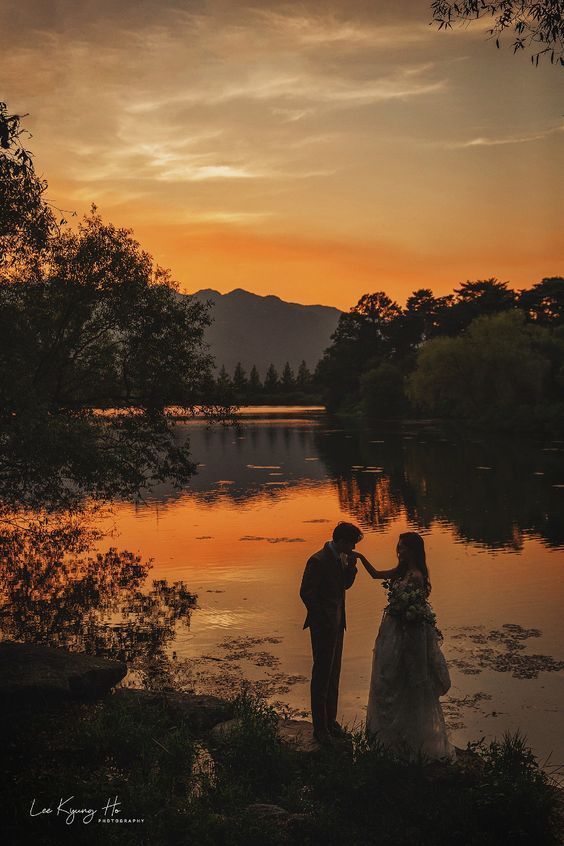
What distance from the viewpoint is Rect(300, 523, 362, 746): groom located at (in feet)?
32.4

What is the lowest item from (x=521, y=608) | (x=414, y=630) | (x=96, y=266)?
(x=521, y=608)

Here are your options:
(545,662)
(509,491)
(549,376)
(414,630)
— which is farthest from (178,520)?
(549,376)

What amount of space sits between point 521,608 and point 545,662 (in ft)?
14.3

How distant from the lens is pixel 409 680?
30.6 ft

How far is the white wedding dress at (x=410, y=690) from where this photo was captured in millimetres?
9250

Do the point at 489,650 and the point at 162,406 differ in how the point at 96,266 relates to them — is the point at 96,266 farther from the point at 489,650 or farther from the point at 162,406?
the point at 489,650

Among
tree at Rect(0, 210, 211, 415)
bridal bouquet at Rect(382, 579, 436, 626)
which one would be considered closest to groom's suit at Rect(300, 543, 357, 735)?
bridal bouquet at Rect(382, 579, 436, 626)

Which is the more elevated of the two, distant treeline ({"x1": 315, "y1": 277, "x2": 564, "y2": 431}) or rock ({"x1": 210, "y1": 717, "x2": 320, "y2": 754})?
distant treeline ({"x1": 315, "y1": 277, "x2": 564, "y2": 431})

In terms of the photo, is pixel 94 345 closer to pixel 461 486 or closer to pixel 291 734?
pixel 291 734

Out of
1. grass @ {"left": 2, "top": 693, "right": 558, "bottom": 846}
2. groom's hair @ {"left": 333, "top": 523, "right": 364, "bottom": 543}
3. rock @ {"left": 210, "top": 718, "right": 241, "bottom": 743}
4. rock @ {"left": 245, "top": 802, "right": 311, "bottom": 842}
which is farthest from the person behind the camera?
rock @ {"left": 210, "top": 718, "right": 241, "bottom": 743}

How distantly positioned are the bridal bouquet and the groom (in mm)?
799

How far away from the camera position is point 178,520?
112ft

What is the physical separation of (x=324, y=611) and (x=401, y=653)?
1.10m

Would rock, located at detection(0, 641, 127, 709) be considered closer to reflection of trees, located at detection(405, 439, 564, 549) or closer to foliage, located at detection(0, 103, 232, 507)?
foliage, located at detection(0, 103, 232, 507)
